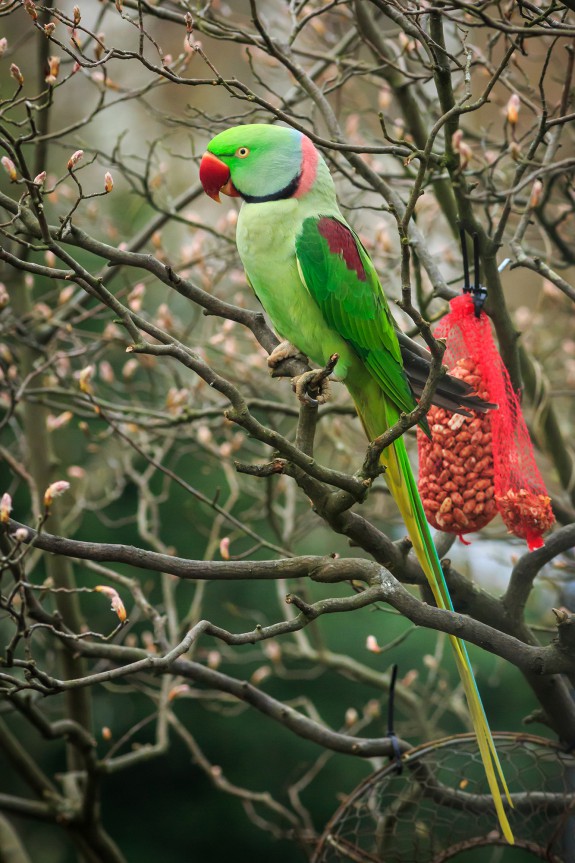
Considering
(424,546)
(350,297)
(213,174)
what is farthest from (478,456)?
(213,174)

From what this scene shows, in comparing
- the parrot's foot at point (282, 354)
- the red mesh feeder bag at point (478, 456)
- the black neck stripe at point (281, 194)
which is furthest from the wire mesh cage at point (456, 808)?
the black neck stripe at point (281, 194)

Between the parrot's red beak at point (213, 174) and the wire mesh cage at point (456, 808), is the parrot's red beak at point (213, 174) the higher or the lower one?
the higher one

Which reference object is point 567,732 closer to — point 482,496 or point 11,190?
point 482,496

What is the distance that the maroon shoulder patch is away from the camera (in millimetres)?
2328

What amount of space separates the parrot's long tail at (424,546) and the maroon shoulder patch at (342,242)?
1.07 ft

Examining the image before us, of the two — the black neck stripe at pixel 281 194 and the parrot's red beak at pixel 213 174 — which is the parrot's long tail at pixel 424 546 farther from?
the parrot's red beak at pixel 213 174

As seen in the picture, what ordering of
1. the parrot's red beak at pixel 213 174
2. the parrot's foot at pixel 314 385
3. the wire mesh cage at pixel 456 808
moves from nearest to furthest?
the parrot's foot at pixel 314 385 → the wire mesh cage at pixel 456 808 → the parrot's red beak at pixel 213 174

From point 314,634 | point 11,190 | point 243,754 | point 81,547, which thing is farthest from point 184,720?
point 81,547

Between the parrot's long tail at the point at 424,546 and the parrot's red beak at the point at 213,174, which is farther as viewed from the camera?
the parrot's red beak at the point at 213,174

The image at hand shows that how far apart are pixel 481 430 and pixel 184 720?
3.69m

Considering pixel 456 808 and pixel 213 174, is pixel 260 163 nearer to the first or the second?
pixel 213 174

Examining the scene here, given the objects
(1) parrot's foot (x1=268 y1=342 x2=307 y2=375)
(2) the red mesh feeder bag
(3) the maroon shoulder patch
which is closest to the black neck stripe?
(3) the maroon shoulder patch

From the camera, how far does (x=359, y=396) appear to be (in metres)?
2.50

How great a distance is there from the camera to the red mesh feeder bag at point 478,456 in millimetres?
2268
